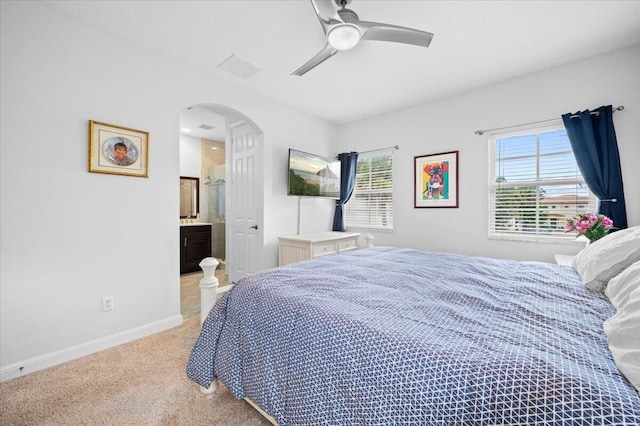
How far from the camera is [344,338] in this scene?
3.23 feet

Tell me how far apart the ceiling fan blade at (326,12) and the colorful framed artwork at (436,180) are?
8.08 feet

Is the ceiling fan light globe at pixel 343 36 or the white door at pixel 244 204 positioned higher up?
the ceiling fan light globe at pixel 343 36

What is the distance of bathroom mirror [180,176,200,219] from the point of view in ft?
17.8

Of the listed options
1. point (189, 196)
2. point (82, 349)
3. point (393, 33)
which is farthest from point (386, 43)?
point (189, 196)

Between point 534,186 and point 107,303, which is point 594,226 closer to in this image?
point 534,186

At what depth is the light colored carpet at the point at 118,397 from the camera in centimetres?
149

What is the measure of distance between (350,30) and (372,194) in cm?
284

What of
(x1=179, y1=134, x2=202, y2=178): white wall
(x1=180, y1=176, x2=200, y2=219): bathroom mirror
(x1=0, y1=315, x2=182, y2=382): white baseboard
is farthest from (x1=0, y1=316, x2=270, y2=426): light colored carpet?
(x1=179, y1=134, x2=202, y2=178): white wall

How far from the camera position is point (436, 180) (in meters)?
3.66

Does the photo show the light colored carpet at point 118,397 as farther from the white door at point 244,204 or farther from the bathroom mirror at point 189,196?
the bathroom mirror at point 189,196

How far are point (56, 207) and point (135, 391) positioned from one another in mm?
1476

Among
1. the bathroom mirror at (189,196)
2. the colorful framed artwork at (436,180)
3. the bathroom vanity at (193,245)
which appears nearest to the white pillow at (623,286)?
the colorful framed artwork at (436,180)

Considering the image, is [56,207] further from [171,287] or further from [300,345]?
[300,345]

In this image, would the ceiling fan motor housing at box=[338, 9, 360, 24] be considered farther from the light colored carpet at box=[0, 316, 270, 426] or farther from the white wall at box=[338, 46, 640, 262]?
the light colored carpet at box=[0, 316, 270, 426]
